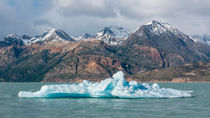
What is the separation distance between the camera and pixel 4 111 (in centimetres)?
5828

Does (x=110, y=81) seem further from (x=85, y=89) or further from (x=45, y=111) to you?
(x=45, y=111)

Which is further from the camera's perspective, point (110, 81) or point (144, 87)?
point (144, 87)

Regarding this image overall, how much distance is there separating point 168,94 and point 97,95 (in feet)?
68.5

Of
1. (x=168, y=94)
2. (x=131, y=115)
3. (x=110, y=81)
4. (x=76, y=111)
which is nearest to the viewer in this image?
(x=131, y=115)

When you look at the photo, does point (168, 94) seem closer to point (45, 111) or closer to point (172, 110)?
point (172, 110)

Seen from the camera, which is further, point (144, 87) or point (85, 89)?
point (144, 87)

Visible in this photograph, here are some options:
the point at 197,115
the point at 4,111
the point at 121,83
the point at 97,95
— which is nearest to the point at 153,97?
the point at 121,83

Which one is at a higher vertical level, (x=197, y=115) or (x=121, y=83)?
Answer: (x=121, y=83)

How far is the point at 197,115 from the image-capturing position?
176 ft

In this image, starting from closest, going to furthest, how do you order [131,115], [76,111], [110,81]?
1. [131,115]
2. [76,111]
3. [110,81]

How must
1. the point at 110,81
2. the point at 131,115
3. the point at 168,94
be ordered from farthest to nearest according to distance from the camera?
1. the point at 168,94
2. the point at 110,81
3. the point at 131,115

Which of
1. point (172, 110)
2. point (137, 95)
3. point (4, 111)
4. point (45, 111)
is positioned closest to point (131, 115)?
point (172, 110)

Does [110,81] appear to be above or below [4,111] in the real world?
above

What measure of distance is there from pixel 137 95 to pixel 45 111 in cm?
3235
